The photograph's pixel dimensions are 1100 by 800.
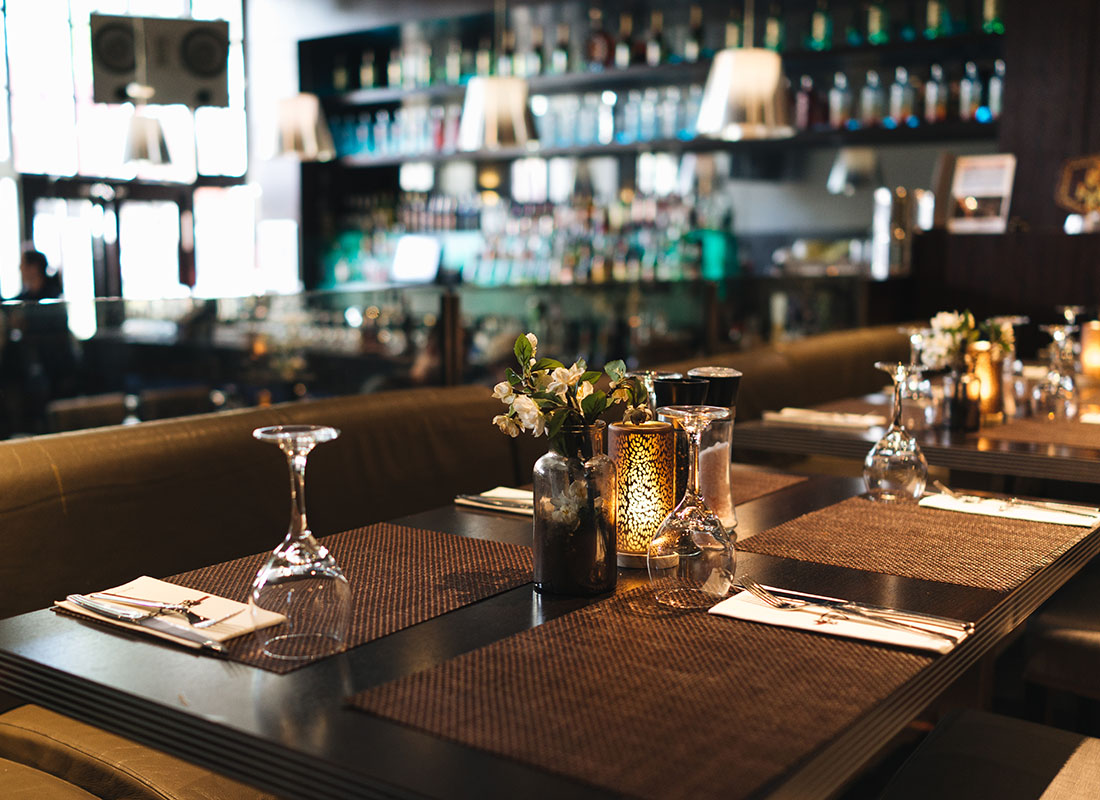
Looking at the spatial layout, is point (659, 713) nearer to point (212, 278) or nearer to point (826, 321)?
point (826, 321)

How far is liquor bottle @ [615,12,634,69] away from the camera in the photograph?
7168mm

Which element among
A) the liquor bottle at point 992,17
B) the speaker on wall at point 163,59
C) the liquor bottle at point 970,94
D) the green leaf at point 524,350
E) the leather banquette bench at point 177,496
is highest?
the liquor bottle at point 992,17

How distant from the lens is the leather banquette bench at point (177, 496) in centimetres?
176

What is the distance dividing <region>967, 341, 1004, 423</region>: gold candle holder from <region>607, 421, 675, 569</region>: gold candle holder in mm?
1512

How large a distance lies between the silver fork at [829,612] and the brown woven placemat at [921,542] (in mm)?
225

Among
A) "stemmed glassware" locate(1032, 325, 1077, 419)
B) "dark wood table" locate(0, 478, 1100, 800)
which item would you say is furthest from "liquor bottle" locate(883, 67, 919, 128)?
"dark wood table" locate(0, 478, 1100, 800)

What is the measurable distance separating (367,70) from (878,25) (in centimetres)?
392

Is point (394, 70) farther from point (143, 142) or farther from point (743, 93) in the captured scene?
point (743, 93)

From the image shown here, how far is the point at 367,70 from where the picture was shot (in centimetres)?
856

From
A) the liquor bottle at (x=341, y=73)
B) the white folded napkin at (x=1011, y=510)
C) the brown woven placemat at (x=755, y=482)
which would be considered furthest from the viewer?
the liquor bottle at (x=341, y=73)

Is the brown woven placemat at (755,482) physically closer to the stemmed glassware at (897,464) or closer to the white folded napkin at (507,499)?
the stemmed glassware at (897,464)

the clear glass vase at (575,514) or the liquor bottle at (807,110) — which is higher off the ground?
the liquor bottle at (807,110)

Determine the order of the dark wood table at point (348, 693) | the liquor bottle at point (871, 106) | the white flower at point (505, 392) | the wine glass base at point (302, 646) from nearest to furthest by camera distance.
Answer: the dark wood table at point (348, 693) → the wine glass base at point (302, 646) → the white flower at point (505, 392) → the liquor bottle at point (871, 106)

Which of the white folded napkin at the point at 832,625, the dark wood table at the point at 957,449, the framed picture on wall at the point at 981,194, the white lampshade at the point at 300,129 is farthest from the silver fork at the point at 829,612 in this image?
the white lampshade at the point at 300,129
